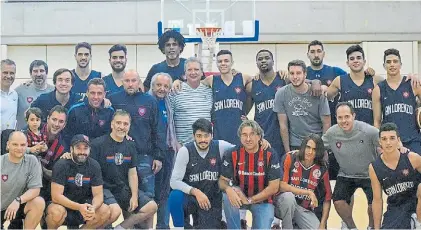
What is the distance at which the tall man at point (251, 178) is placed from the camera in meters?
5.92

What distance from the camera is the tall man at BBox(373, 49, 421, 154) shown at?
6445mm

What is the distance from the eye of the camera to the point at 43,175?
6113 millimetres

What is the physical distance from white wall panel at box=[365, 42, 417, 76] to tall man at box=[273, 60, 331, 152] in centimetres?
872

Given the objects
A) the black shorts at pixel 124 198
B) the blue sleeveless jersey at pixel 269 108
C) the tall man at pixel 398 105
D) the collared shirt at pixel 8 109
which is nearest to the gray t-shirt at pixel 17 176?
the black shorts at pixel 124 198

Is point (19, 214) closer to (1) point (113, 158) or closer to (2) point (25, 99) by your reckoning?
(1) point (113, 158)

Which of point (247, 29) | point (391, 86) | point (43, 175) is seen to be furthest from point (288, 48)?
point (43, 175)

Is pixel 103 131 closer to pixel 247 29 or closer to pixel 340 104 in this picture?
pixel 340 104

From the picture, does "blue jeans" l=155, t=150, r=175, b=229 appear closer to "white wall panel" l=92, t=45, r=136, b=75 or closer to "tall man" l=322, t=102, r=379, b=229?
"tall man" l=322, t=102, r=379, b=229

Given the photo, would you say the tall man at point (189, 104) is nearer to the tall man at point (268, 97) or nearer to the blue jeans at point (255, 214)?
the tall man at point (268, 97)

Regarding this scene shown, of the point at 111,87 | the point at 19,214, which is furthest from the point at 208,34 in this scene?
the point at 19,214

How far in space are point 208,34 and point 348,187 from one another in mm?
7153

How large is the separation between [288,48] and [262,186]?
9528 millimetres

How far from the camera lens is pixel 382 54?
48.5 feet

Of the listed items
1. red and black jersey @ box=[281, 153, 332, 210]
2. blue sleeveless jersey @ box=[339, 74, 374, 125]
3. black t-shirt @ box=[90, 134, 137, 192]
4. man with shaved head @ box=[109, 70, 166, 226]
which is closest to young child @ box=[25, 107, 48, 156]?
black t-shirt @ box=[90, 134, 137, 192]
